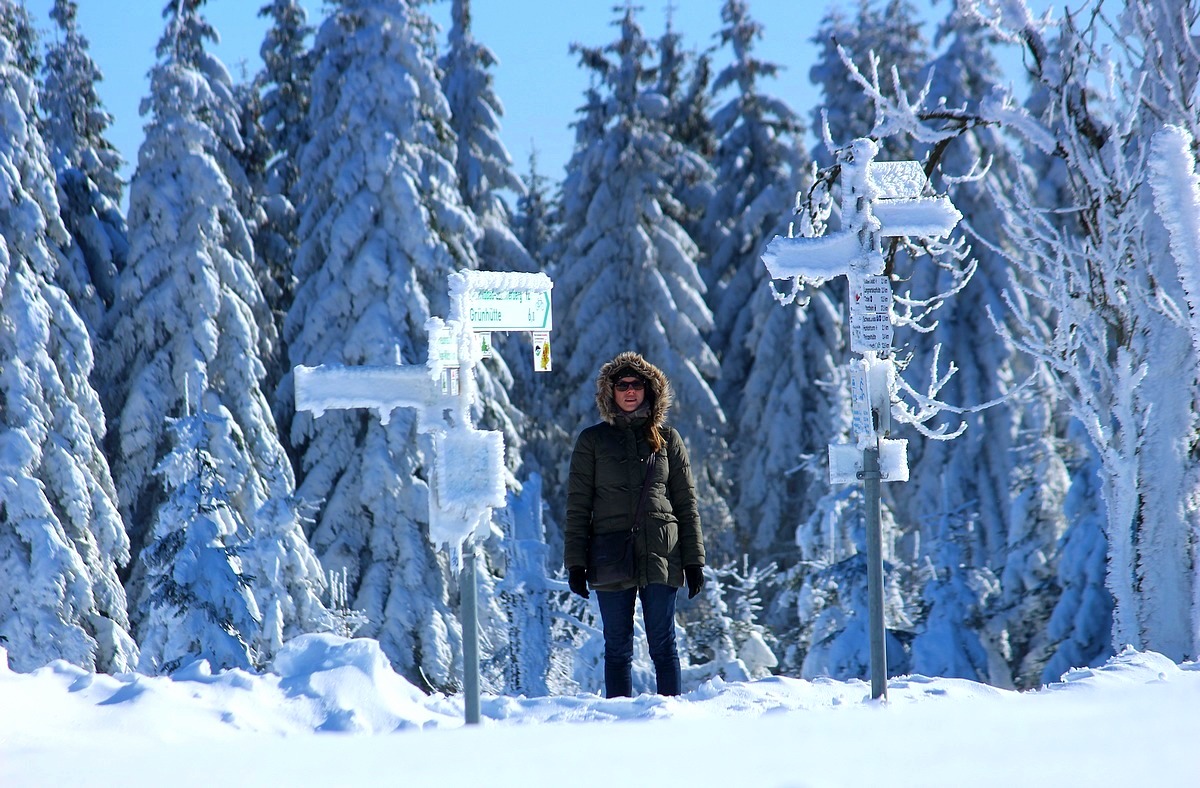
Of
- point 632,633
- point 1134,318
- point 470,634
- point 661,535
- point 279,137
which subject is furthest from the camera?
point 279,137

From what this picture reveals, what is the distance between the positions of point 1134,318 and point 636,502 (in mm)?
4299

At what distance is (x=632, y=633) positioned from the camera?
621 cm

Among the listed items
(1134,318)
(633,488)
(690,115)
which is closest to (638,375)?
(633,488)

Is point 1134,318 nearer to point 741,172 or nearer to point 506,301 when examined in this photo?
point 506,301

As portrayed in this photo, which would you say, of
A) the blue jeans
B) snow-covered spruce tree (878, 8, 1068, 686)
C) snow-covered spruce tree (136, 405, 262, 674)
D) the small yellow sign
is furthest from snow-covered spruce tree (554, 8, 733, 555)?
the small yellow sign

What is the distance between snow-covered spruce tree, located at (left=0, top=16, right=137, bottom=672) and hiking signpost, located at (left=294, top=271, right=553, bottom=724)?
42.8 feet

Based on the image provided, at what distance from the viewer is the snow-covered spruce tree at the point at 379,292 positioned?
19.2 meters

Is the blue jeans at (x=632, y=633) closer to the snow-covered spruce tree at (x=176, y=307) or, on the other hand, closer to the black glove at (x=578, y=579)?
the black glove at (x=578, y=579)

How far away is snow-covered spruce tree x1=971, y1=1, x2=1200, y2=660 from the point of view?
8180 mm

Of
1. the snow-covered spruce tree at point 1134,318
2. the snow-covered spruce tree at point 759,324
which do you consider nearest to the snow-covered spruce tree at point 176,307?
the snow-covered spruce tree at point 759,324

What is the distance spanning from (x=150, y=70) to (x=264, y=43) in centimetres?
446

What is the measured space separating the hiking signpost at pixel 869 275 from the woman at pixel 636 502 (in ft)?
2.77

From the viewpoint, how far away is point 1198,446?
8.20m

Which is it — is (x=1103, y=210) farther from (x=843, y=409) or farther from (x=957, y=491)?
(x=957, y=491)
